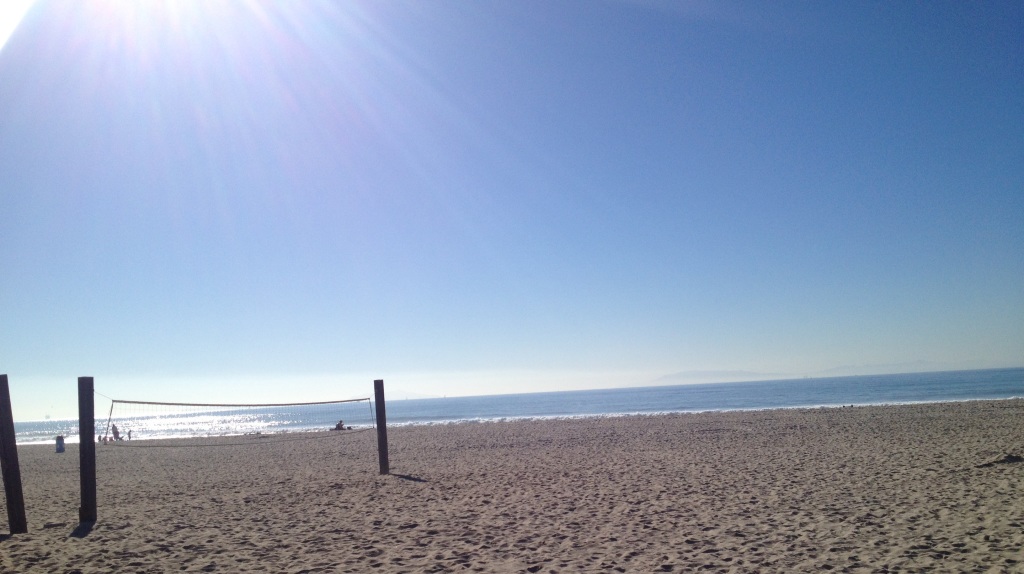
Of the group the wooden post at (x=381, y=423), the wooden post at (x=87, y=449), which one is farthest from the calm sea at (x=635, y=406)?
the wooden post at (x=87, y=449)

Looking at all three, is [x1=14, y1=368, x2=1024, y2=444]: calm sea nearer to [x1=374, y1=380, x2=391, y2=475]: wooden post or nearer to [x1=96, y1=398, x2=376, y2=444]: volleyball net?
[x1=96, y1=398, x2=376, y2=444]: volleyball net

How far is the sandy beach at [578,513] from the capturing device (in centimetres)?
530

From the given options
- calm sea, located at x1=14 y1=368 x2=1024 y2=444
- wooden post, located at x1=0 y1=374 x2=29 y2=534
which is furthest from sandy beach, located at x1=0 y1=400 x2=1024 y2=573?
calm sea, located at x1=14 y1=368 x2=1024 y2=444

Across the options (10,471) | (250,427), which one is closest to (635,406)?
(250,427)

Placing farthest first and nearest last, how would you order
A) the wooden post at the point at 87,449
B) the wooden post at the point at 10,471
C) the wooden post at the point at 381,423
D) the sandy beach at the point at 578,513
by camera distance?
the wooden post at the point at 381,423, the wooden post at the point at 87,449, the wooden post at the point at 10,471, the sandy beach at the point at 578,513

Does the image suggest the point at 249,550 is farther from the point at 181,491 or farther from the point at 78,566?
the point at 181,491

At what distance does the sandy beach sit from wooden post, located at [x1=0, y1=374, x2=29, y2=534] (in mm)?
188

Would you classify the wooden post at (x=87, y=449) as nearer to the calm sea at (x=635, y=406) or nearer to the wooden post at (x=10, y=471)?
the wooden post at (x=10, y=471)

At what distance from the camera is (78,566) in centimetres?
551

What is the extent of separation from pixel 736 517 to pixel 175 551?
6292mm

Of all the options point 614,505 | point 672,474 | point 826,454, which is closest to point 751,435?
point 826,454

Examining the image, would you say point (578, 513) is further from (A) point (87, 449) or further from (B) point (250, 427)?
(B) point (250, 427)

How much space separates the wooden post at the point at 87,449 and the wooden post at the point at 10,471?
2.24ft

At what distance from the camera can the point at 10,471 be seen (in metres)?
7.03
